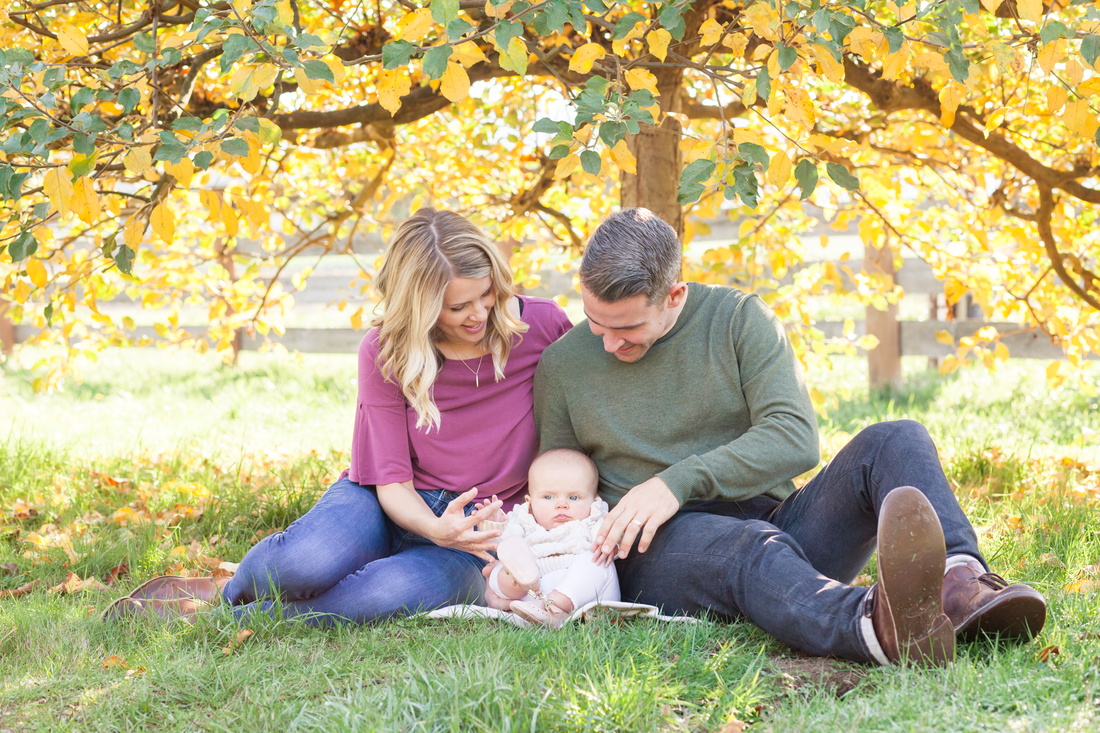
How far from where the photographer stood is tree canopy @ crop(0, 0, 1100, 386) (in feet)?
5.86

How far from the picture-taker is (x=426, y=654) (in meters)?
1.87

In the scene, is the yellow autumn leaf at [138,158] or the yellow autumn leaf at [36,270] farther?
the yellow autumn leaf at [36,270]

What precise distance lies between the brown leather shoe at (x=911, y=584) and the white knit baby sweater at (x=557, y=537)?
736 millimetres

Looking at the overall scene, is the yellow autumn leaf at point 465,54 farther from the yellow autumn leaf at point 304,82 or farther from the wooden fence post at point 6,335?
the wooden fence post at point 6,335

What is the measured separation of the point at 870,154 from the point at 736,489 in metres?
2.33

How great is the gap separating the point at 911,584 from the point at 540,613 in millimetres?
846

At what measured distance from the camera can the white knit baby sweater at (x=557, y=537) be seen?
2164 millimetres

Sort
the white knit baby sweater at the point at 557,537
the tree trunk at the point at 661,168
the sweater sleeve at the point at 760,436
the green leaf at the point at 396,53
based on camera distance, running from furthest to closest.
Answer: the tree trunk at the point at 661,168 < the white knit baby sweater at the point at 557,537 < the sweater sleeve at the point at 760,436 < the green leaf at the point at 396,53

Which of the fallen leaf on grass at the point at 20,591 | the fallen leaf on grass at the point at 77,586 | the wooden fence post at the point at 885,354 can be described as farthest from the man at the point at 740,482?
the wooden fence post at the point at 885,354

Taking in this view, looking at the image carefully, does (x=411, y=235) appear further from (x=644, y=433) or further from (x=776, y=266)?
(x=776, y=266)

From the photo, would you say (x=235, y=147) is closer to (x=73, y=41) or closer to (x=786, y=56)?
(x=73, y=41)

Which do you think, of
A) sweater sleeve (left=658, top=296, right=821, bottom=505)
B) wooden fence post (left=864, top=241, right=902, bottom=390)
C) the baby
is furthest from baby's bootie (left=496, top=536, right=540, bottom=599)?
wooden fence post (left=864, top=241, right=902, bottom=390)

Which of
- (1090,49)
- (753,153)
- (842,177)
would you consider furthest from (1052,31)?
(753,153)

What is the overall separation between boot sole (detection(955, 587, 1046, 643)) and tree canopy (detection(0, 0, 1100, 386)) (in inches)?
33.7
